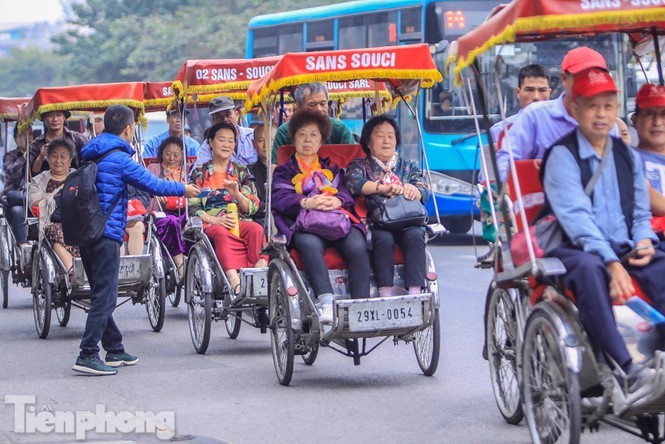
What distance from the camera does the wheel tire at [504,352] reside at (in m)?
6.64

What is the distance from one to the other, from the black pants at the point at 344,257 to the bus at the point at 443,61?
8372 millimetres

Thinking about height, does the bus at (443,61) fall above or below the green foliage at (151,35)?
below

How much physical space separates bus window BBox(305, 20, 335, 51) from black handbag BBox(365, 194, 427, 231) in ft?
42.0

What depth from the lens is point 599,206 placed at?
564cm

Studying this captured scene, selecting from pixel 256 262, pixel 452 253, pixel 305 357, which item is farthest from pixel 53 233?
pixel 452 253

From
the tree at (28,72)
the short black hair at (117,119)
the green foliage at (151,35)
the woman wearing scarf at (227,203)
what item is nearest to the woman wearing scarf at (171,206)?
the woman wearing scarf at (227,203)

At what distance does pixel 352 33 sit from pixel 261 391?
43.3 feet

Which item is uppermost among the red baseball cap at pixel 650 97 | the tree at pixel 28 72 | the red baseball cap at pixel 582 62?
the tree at pixel 28 72

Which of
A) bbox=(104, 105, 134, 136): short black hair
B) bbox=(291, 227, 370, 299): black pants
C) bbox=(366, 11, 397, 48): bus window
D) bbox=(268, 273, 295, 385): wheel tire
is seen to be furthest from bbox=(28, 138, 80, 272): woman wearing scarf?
bbox=(366, 11, 397, 48): bus window

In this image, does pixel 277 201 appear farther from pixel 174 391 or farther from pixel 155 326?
pixel 155 326

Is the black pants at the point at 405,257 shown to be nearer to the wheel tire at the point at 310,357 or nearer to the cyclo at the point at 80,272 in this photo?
the wheel tire at the point at 310,357

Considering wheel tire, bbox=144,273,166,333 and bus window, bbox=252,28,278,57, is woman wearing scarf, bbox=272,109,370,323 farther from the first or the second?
bus window, bbox=252,28,278,57

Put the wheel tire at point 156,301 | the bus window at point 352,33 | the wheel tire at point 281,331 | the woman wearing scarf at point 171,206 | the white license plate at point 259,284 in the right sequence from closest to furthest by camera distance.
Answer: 1. the wheel tire at point 281,331
2. the white license plate at point 259,284
3. the wheel tire at point 156,301
4. the woman wearing scarf at point 171,206
5. the bus window at point 352,33

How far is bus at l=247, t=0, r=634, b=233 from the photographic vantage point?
680 inches
